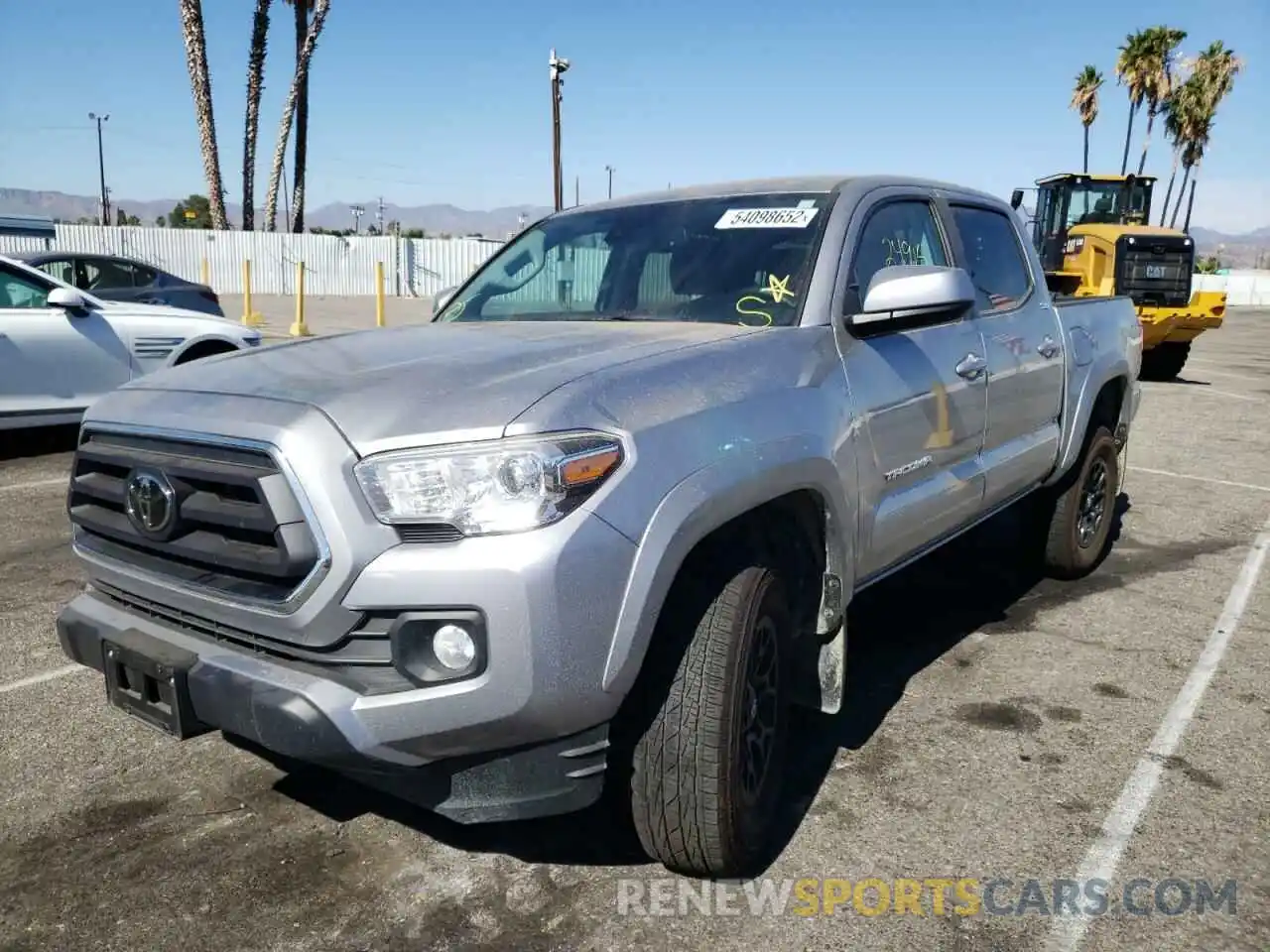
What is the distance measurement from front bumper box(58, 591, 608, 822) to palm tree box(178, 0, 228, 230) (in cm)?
2694

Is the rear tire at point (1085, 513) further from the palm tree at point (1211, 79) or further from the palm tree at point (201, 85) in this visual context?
the palm tree at point (1211, 79)

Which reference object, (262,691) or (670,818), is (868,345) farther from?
(262,691)

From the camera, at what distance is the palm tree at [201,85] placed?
993 inches

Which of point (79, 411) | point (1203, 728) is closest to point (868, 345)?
point (1203, 728)

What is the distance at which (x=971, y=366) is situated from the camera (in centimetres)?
374

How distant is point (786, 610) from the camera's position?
278cm

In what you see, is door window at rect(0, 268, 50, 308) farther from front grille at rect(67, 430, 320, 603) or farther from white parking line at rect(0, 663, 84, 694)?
front grille at rect(67, 430, 320, 603)

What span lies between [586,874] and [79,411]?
6861mm

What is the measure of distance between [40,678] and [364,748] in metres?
2.36

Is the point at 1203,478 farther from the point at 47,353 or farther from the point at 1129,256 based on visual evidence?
the point at 47,353

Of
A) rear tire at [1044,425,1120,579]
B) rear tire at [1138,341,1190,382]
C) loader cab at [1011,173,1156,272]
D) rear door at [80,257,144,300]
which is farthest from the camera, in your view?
loader cab at [1011,173,1156,272]

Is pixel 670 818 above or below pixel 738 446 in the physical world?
below

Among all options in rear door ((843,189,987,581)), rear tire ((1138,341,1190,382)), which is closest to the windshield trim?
rear door ((843,189,987,581))

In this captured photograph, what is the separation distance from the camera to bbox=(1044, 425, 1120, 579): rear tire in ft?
16.5
